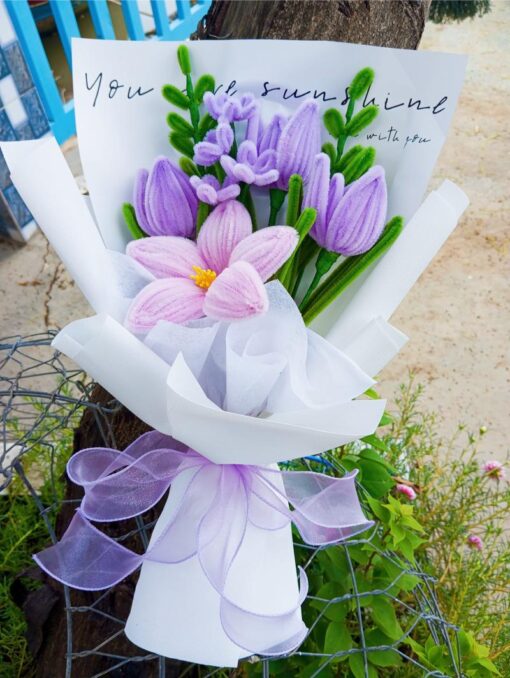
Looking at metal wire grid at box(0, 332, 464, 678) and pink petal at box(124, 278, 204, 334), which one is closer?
pink petal at box(124, 278, 204, 334)

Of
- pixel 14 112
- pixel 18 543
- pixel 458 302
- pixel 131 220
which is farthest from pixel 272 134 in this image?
pixel 14 112

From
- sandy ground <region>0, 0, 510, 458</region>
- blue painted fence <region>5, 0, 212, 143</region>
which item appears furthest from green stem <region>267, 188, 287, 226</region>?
blue painted fence <region>5, 0, 212, 143</region>

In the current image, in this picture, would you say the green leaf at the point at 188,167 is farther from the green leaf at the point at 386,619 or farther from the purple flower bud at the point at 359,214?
the green leaf at the point at 386,619

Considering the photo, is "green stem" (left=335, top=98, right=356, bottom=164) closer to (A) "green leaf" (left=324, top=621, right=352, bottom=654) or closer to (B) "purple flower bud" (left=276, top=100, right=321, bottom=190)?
(B) "purple flower bud" (left=276, top=100, right=321, bottom=190)

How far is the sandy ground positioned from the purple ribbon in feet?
3.67

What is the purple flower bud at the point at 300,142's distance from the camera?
0.42 meters

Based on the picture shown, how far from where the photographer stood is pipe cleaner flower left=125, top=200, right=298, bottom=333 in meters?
0.38

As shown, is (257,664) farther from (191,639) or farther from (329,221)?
(329,221)

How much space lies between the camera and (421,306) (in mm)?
1847

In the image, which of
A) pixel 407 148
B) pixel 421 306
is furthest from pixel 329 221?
pixel 421 306

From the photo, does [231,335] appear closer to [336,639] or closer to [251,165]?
Answer: [251,165]

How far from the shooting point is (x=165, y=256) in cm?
43

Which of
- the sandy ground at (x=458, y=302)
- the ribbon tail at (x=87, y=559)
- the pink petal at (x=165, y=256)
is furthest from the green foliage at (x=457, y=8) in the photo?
the ribbon tail at (x=87, y=559)

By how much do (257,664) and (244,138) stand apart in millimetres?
624
